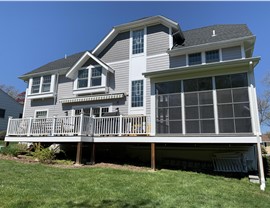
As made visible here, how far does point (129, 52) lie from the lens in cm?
1370

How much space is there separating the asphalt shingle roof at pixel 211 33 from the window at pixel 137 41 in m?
2.44

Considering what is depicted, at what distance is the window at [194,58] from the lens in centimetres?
1200

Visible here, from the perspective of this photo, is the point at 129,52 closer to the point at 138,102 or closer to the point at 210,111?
the point at 138,102

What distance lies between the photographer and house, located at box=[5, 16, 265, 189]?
8320 millimetres

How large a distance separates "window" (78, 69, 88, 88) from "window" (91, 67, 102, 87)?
598 millimetres

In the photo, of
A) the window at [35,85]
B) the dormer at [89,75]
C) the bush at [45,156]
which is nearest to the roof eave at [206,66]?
the dormer at [89,75]

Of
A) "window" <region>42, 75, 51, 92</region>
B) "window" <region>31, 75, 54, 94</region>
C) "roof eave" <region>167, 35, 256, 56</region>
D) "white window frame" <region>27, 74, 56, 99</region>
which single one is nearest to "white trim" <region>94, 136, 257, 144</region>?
"roof eave" <region>167, 35, 256, 56</region>

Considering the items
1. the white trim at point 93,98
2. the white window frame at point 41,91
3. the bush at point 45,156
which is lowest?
the bush at point 45,156

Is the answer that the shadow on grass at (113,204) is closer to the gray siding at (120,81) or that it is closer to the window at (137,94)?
the window at (137,94)

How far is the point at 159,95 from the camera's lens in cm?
973

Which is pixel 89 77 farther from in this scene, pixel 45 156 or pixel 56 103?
pixel 45 156

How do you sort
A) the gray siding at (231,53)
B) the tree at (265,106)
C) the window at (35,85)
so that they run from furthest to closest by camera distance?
the tree at (265,106)
the window at (35,85)
the gray siding at (231,53)

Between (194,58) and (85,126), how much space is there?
776cm

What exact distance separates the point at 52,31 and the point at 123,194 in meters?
15.3
